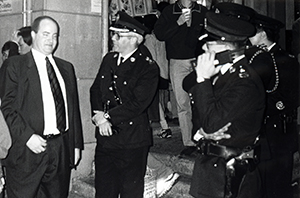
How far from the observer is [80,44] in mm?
5887

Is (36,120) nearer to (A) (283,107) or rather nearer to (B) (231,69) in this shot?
(B) (231,69)

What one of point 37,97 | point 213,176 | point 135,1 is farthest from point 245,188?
point 135,1

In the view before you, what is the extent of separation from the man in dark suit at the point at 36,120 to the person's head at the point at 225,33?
1.64 metres

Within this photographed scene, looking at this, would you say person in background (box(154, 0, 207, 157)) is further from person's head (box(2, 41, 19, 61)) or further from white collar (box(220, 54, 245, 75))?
white collar (box(220, 54, 245, 75))

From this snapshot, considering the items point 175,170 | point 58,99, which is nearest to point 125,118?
point 58,99

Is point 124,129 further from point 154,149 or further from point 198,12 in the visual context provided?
point 198,12

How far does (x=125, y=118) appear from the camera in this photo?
4.41 metres

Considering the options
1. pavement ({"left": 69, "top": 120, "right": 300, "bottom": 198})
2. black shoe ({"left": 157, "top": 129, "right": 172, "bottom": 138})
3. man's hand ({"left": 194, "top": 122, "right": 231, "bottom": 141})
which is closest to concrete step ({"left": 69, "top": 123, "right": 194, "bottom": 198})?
pavement ({"left": 69, "top": 120, "right": 300, "bottom": 198})

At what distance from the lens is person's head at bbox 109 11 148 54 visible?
452cm

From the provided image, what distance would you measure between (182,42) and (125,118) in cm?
211

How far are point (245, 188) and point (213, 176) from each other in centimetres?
28

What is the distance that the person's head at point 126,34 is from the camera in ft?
14.8

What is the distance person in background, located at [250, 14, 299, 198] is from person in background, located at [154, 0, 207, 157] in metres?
1.60

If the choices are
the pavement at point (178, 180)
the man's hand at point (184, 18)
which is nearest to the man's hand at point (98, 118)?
the pavement at point (178, 180)
